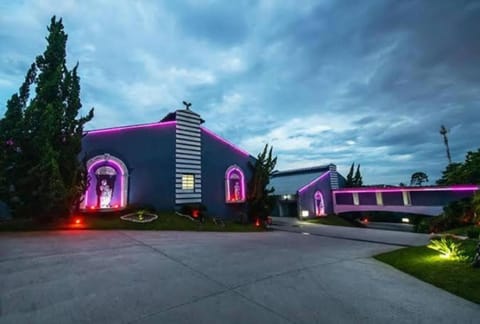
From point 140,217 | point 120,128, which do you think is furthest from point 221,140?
point 140,217

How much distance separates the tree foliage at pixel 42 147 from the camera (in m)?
11.2

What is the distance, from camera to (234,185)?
69.3ft

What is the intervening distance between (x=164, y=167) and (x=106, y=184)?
13.1ft

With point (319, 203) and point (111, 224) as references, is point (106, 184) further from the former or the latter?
point (319, 203)

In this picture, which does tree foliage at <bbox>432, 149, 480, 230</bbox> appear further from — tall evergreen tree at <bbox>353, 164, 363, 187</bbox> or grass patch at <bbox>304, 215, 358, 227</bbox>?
tall evergreen tree at <bbox>353, 164, 363, 187</bbox>

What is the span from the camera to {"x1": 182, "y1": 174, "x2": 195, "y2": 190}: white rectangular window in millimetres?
18000

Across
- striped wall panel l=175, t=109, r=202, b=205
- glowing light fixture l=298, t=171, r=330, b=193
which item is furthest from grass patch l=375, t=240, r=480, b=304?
glowing light fixture l=298, t=171, r=330, b=193

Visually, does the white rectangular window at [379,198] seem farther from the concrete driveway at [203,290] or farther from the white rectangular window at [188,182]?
the concrete driveway at [203,290]

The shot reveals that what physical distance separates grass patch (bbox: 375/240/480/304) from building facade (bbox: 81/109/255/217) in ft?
44.0

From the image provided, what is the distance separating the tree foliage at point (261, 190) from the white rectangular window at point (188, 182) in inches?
194

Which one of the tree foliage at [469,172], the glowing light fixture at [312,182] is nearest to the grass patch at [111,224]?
the glowing light fixture at [312,182]

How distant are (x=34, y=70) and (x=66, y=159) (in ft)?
17.2

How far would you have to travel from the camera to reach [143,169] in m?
17.2

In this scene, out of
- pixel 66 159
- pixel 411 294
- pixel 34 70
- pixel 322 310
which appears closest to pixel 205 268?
pixel 322 310
